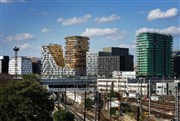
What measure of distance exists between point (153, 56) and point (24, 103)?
139755 millimetres

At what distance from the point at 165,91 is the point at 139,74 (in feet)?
191

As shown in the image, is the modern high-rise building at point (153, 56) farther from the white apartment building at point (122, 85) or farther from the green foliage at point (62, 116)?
the green foliage at point (62, 116)

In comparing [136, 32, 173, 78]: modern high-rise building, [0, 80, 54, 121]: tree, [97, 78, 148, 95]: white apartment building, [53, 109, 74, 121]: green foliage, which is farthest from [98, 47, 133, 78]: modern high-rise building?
[0, 80, 54, 121]: tree

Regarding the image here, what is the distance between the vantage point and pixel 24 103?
3641cm

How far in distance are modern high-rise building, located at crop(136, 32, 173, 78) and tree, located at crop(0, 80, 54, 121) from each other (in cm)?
13158

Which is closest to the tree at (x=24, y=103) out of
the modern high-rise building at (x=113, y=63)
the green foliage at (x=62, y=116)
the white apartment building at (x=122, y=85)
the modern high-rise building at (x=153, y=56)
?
the green foliage at (x=62, y=116)

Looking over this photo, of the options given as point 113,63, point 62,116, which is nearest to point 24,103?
point 62,116

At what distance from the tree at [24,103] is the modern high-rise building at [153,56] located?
5180 inches

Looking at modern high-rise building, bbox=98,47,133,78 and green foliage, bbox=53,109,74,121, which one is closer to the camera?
green foliage, bbox=53,109,74,121

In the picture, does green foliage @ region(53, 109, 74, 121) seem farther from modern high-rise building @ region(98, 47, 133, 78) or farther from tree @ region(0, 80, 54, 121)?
modern high-rise building @ region(98, 47, 133, 78)

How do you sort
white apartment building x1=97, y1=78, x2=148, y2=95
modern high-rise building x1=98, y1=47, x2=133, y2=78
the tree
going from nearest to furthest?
the tree → white apartment building x1=97, y1=78, x2=148, y2=95 → modern high-rise building x1=98, y1=47, x2=133, y2=78

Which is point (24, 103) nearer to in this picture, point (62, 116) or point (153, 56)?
point (62, 116)

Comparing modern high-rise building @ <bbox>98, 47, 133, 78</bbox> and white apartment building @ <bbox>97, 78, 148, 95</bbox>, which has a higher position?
modern high-rise building @ <bbox>98, 47, 133, 78</bbox>

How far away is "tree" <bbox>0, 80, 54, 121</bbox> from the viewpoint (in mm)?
36156
